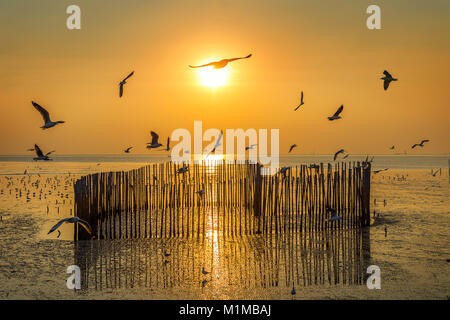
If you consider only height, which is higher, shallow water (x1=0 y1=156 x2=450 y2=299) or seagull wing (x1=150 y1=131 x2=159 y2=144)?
seagull wing (x1=150 y1=131 x2=159 y2=144)

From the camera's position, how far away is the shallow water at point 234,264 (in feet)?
25.3

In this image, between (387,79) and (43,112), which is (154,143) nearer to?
(43,112)

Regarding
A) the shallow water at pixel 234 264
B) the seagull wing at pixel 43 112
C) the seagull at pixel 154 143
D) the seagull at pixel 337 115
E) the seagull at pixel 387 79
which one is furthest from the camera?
the seagull at pixel 154 143

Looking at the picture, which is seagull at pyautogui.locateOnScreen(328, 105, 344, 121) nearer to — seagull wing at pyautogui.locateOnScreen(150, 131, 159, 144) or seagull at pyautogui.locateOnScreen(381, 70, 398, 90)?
seagull at pyautogui.locateOnScreen(381, 70, 398, 90)

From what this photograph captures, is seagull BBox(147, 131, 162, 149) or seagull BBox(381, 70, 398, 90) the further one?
seagull BBox(147, 131, 162, 149)

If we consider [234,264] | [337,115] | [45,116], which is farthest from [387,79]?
[45,116]

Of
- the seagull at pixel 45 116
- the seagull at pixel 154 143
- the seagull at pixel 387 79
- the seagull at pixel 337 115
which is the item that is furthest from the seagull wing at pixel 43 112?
the seagull at pixel 387 79

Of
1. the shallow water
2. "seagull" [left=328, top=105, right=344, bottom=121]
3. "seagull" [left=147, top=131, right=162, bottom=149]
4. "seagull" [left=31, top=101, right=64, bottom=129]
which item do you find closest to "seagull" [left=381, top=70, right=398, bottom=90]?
"seagull" [left=328, top=105, right=344, bottom=121]

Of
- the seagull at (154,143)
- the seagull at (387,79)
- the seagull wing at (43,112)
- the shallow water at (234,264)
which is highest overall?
the seagull at (387,79)

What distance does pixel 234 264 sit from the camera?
9.34 meters

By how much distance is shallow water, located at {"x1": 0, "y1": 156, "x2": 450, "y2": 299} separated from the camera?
773cm

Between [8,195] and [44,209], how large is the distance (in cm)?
620

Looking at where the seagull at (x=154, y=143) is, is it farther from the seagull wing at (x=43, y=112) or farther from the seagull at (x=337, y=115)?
the seagull at (x=337, y=115)
